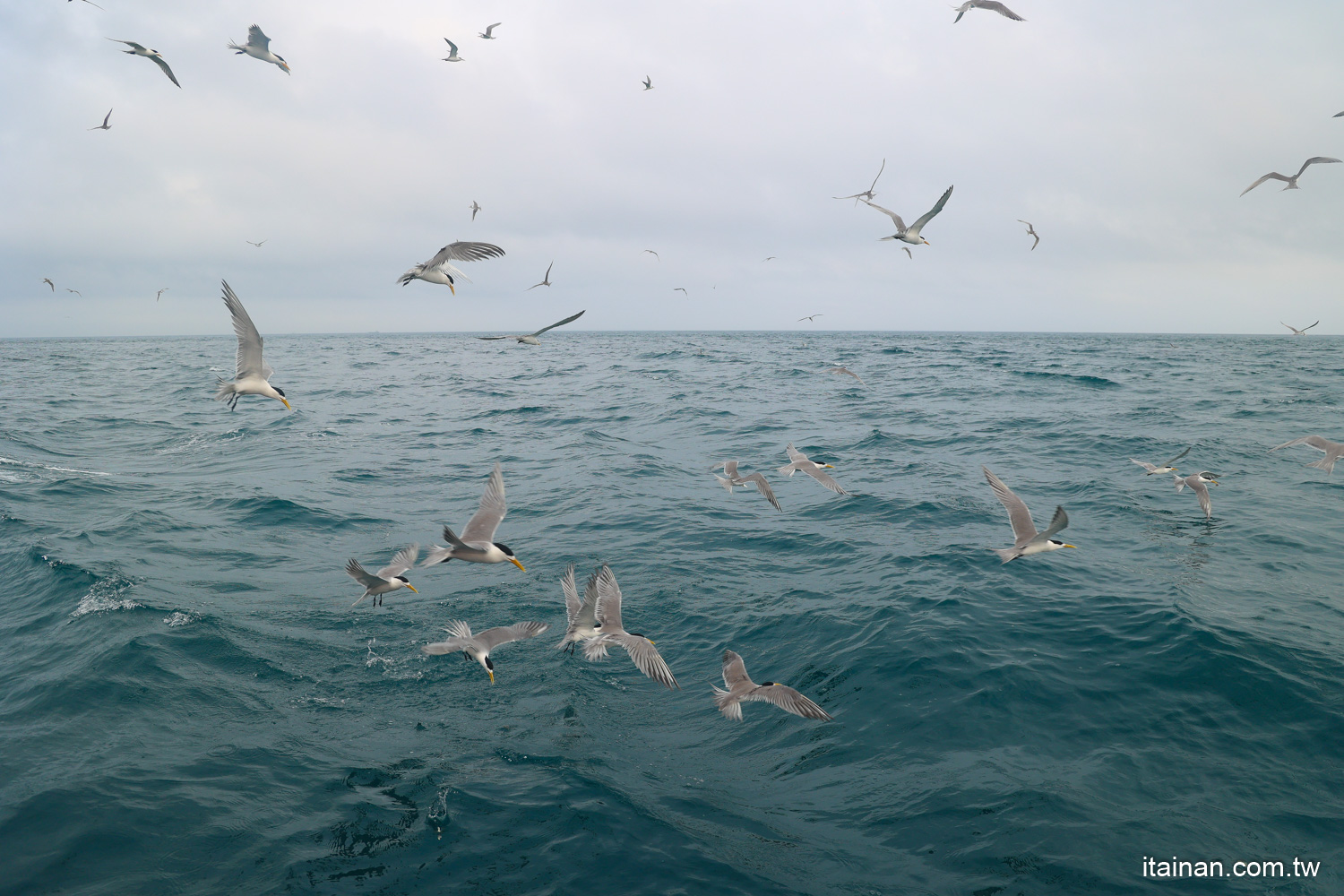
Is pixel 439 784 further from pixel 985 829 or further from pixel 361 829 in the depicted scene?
pixel 985 829

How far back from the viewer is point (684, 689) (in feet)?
26.3

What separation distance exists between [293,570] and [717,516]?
772cm

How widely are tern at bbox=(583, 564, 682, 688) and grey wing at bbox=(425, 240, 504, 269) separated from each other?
432 cm

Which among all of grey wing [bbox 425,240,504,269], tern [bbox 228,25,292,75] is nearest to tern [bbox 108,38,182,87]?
tern [bbox 228,25,292,75]

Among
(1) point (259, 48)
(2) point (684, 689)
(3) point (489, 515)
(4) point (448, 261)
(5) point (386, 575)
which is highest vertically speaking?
(1) point (259, 48)

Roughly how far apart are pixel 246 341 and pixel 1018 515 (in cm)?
1043

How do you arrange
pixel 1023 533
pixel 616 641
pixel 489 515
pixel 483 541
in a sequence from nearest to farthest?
pixel 616 641
pixel 483 541
pixel 489 515
pixel 1023 533

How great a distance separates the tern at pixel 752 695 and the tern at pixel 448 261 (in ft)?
18.4

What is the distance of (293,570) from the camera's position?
11328 mm

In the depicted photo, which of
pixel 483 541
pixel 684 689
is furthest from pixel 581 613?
pixel 684 689

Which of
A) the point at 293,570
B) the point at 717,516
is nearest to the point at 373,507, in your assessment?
the point at 293,570

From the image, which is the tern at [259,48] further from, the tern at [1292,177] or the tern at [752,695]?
the tern at [1292,177]

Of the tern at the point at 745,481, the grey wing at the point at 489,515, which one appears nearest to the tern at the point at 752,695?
the grey wing at the point at 489,515

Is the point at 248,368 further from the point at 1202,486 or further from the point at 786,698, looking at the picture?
the point at 1202,486
